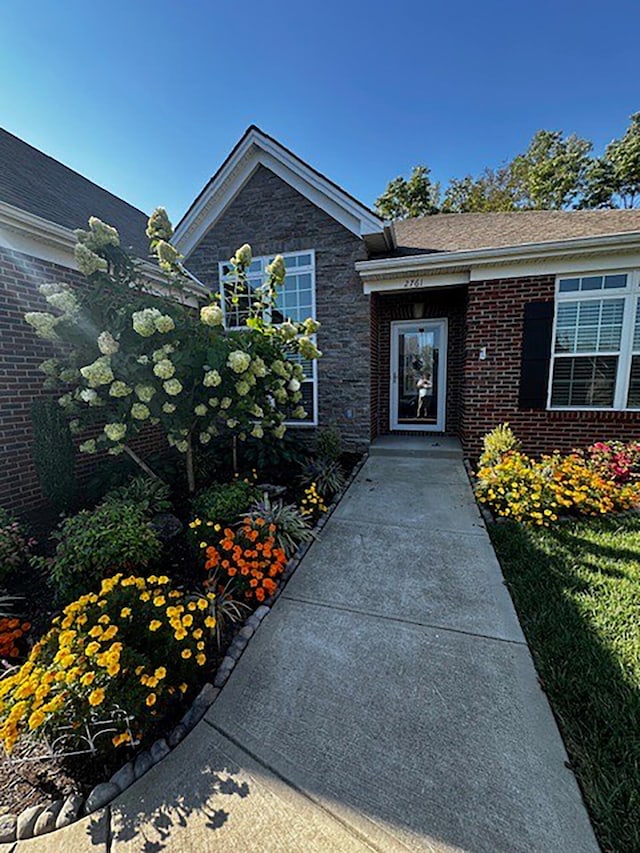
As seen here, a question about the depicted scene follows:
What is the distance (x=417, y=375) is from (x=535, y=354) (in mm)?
2356

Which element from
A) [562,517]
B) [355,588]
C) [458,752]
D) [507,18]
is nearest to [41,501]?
[355,588]

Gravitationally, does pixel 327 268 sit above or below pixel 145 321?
above

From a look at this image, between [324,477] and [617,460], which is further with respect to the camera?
[324,477]

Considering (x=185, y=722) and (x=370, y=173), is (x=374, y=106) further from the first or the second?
(x=185, y=722)

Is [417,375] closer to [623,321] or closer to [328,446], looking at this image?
[328,446]

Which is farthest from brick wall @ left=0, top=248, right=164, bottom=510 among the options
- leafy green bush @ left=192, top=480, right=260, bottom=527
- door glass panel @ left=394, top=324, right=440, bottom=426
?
door glass panel @ left=394, top=324, right=440, bottom=426

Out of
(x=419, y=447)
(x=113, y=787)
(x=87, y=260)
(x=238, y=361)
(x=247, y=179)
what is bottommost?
(x=113, y=787)

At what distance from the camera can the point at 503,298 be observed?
575 cm

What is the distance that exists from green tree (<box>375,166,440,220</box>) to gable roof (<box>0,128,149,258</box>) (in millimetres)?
15767

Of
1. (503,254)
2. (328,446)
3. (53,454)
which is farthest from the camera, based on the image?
(328,446)

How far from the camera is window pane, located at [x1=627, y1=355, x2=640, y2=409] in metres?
5.39

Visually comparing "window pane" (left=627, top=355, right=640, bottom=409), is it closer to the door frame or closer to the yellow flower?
the door frame

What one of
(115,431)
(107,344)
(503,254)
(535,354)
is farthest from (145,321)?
(535,354)

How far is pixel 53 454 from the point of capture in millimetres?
4031
